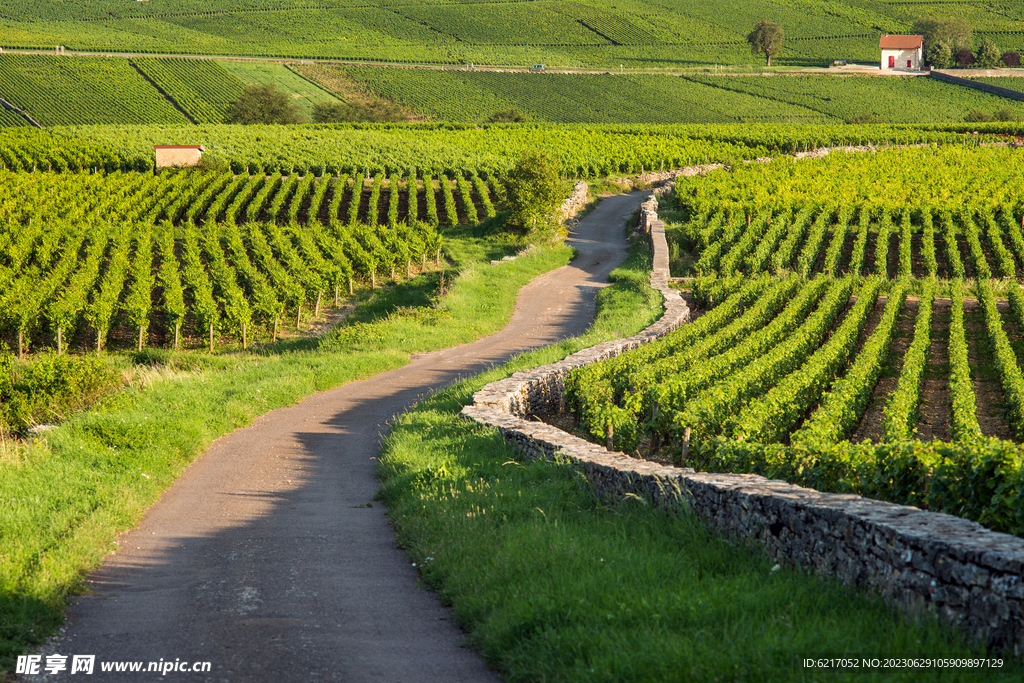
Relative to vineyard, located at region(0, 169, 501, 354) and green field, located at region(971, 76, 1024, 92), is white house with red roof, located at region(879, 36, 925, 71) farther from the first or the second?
vineyard, located at region(0, 169, 501, 354)

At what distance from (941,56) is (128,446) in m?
158

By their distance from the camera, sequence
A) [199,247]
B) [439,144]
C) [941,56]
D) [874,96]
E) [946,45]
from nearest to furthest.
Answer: [199,247] → [439,144] → [874,96] → [941,56] → [946,45]

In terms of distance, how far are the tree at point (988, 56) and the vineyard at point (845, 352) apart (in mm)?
98749

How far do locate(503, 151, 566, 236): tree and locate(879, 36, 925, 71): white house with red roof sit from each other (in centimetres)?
12264

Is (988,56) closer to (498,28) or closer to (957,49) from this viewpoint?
(957,49)

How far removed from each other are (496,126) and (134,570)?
85201mm

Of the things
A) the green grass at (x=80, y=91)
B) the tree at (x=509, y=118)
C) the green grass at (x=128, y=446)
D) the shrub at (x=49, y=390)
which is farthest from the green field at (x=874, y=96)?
the shrub at (x=49, y=390)

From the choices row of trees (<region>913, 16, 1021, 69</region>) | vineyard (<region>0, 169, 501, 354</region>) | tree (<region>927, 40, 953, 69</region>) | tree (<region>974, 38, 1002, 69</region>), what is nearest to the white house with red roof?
tree (<region>927, 40, 953, 69</region>)

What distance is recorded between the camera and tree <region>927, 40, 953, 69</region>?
140125 mm

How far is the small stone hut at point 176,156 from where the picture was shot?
63.0 metres

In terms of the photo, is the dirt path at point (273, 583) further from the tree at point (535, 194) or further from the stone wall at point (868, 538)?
the tree at point (535, 194)

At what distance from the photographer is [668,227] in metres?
44.3

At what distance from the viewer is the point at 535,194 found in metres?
42.8

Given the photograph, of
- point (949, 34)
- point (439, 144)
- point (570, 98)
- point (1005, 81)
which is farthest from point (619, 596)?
point (949, 34)
